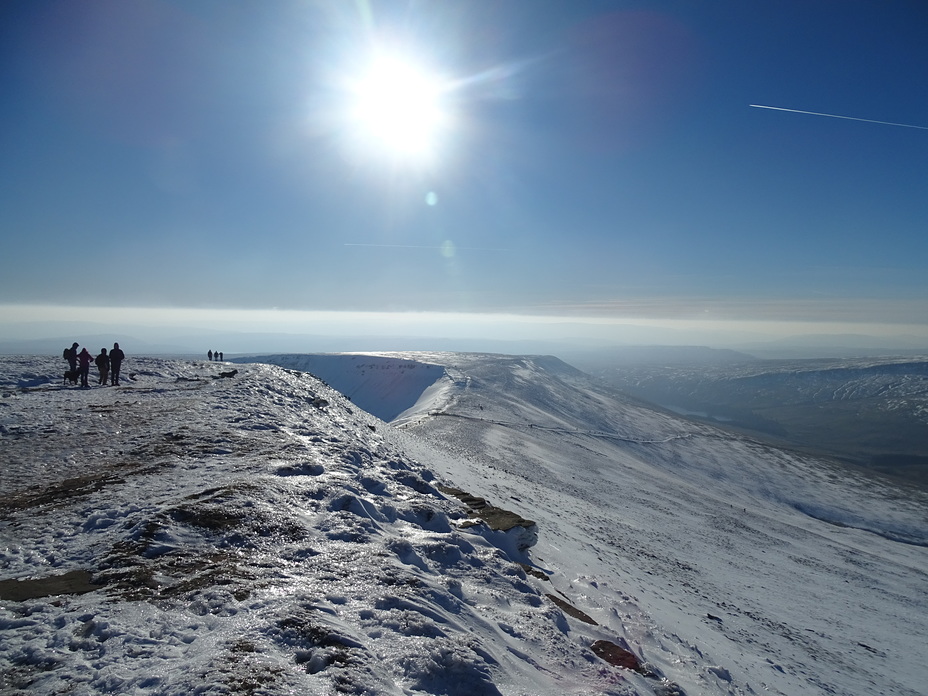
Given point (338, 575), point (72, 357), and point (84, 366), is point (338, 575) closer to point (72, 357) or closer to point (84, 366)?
point (84, 366)

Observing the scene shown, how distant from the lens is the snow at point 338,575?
582 cm

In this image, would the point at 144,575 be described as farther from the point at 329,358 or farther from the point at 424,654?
the point at 329,358

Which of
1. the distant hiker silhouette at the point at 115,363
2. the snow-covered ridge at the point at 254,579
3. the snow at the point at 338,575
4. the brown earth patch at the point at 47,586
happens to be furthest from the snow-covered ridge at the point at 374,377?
Result: the brown earth patch at the point at 47,586

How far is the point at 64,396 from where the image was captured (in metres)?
20.8

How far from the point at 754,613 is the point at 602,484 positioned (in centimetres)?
1996

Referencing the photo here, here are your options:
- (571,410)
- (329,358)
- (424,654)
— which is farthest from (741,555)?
(329,358)

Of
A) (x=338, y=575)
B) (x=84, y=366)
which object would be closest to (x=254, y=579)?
(x=338, y=575)

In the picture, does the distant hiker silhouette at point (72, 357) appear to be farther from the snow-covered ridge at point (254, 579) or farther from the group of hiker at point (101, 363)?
the snow-covered ridge at point (254, 579)

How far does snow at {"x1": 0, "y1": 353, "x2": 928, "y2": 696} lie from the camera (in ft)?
19.1

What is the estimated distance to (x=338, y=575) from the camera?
8.09 metres

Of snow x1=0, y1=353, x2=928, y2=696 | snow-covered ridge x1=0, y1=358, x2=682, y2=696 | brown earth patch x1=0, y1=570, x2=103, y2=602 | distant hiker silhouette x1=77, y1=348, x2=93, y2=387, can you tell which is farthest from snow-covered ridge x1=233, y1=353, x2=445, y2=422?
brown earth patch x1=0, y1=570, x2=103, y2=602

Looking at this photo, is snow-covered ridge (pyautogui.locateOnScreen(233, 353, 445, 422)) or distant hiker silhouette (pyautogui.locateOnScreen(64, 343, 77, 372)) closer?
distant hiker silhouette (pyautogui.locateOnScreen(64, 343, 77, 372))

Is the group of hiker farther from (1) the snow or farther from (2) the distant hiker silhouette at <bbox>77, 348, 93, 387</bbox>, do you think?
(1) the snow

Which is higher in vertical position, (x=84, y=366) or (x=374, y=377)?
(x=84, y=366)
